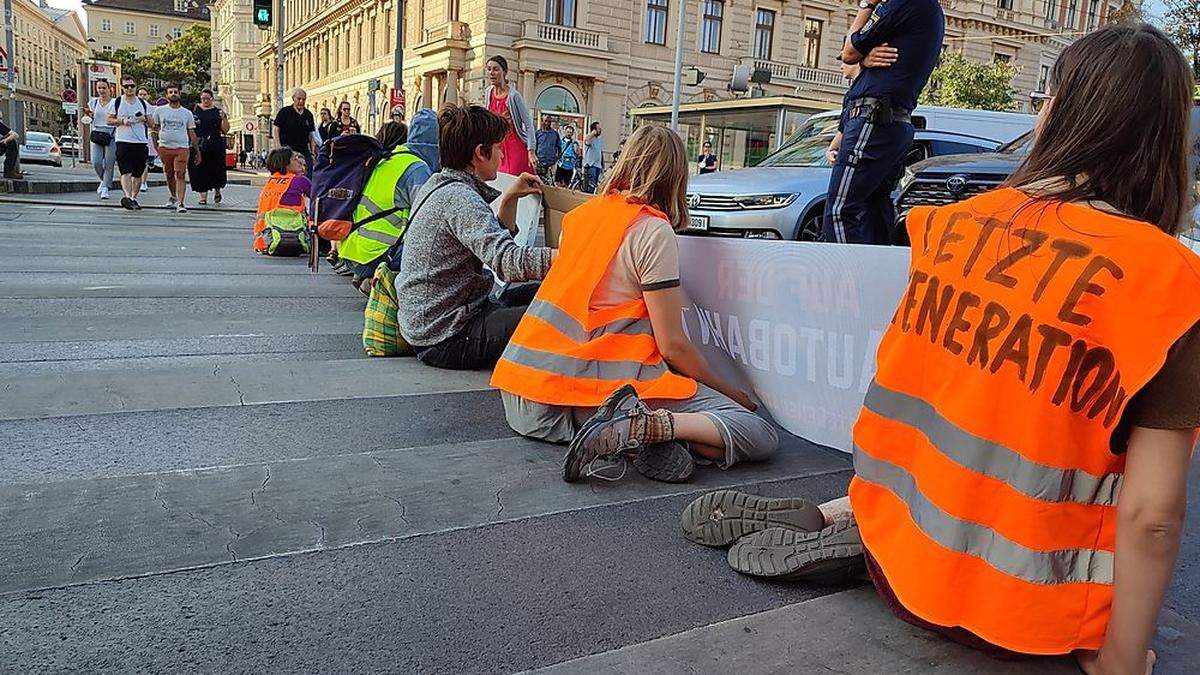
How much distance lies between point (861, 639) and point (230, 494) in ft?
6.83

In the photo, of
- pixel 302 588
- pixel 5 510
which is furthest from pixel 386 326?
pixel 302 588

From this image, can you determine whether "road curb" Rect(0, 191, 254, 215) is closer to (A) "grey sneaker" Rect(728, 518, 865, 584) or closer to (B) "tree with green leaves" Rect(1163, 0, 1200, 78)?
(A) "grey sneaker" Rect(728, 518, 865, 584)

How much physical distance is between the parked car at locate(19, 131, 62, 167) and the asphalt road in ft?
104

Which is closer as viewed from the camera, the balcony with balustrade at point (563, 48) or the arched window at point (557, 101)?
the balcony with balustrade at point (563, 48)

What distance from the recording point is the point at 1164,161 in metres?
1.99

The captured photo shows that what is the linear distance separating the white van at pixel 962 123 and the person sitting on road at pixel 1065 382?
711 centimetres

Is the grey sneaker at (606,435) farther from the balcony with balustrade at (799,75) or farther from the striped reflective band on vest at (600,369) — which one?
the balcony with balustrade at (799,75)

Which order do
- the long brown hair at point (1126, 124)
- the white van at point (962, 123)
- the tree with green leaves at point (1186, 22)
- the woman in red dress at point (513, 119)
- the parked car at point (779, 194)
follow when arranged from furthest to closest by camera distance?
the tree with green leaves at point (1186, 22), the white van at point (962, 123), the woman in red dress at point (513, 119), the parked car at point (779, 194), the long brown hair at point (1126, 124)

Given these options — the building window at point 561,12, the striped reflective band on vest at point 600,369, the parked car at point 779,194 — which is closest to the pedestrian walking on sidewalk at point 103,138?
the parked car at point 779,194

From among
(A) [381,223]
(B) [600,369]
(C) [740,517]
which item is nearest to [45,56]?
(A) [381,223]

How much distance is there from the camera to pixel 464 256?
4.67 metres

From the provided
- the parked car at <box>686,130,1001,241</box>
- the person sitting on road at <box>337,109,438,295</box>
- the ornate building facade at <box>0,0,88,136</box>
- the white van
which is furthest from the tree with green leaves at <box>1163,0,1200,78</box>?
the ornate building facade at <box>0,0,88,136</box>

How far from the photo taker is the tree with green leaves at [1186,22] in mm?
21750

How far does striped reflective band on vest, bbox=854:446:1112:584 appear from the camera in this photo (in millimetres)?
1991
